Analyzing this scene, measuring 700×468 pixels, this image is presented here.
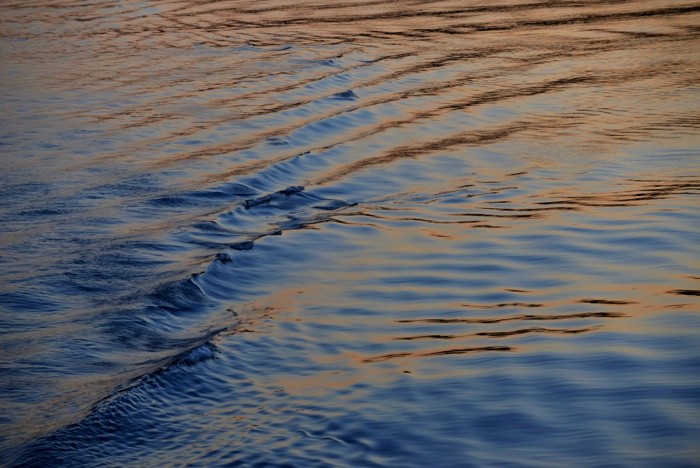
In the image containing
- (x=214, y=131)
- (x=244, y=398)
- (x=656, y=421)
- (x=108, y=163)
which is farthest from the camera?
(x=214, y=131)

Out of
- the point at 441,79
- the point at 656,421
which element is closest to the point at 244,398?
the point at 656,421

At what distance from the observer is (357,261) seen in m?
5.84

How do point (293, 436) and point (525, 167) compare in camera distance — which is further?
point (525, 167)

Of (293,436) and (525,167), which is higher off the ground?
(525,167)

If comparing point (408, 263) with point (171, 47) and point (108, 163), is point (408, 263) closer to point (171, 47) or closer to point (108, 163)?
point (108, 163)

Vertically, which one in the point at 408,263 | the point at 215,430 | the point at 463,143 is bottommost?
the point at 215,430

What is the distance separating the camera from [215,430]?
12.7ft

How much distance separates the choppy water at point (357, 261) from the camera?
388 centimetres

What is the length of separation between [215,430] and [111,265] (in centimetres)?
227

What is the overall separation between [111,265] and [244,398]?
2042 mm

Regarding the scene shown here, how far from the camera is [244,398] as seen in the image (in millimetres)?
4168

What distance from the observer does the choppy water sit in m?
3.88

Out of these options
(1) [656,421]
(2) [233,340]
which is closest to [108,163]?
(2) [233,340]

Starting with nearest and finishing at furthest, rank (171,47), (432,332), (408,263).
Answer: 1. (432,332)
2. (408,263)
3. (171,47)
